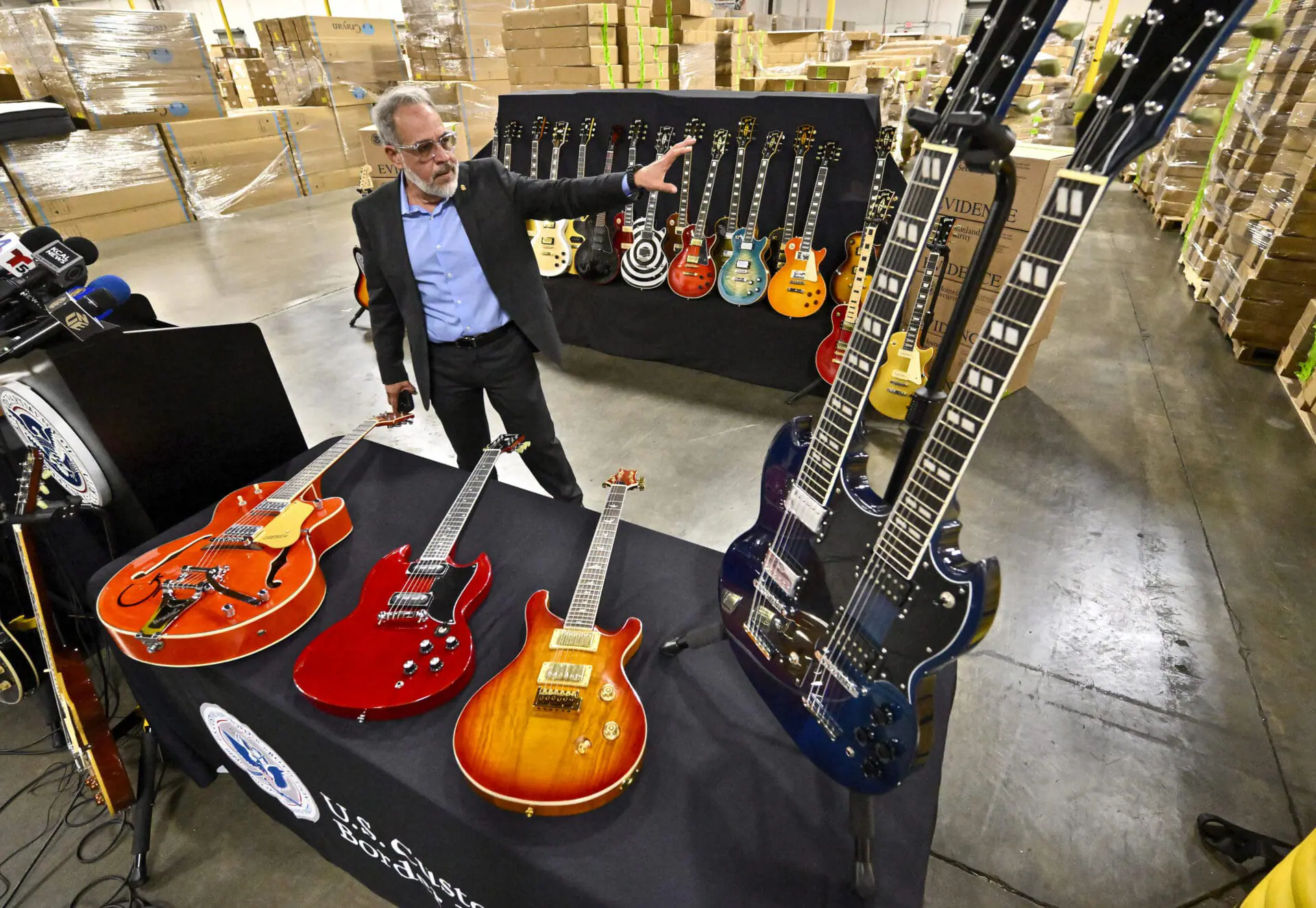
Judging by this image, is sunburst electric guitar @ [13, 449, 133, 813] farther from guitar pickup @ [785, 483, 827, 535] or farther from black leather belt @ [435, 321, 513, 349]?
guitar pickup @ [785, 483, 827, 535]

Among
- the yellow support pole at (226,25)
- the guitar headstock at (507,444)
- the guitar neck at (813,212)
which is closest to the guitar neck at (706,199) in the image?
the guitar neck at (813,212)

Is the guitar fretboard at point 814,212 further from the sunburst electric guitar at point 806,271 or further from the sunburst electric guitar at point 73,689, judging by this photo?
the sunburst electric guitar at point 73,689

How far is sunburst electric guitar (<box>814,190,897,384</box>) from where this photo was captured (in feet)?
8.86

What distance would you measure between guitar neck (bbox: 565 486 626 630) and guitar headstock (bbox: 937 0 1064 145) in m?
0.95

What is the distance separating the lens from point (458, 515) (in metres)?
1.50

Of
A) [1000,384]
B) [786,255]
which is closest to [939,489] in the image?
[1000,384]

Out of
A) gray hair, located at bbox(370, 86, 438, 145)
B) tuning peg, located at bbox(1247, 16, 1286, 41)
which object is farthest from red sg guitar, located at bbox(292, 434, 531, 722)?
tuning peg, located at bbox(1247, 16, 1286, 41)

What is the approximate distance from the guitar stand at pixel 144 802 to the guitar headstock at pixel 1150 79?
2134 millimetres

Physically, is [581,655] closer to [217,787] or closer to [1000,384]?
[1000,384]

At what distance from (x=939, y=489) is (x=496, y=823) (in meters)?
0.79

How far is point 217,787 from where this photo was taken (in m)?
1.63

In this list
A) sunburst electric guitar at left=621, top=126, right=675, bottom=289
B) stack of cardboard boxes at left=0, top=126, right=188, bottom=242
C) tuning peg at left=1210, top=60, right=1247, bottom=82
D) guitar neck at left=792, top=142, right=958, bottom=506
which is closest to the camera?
tuning peg at left=1210, top=60, right=1247, bottom=82

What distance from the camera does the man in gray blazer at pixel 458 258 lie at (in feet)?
5.39

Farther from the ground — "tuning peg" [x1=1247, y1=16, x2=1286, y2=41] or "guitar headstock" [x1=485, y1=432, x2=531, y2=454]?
"tuning peg" [x1=1247, y1=16, x2=1286, y2=41]
